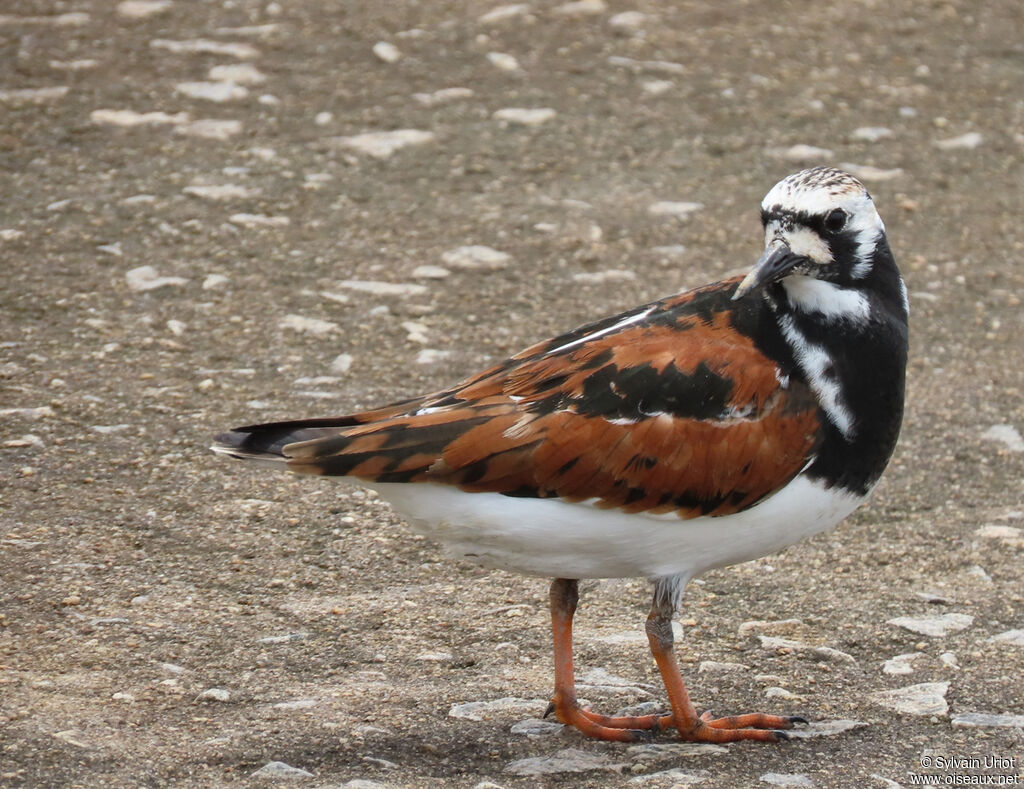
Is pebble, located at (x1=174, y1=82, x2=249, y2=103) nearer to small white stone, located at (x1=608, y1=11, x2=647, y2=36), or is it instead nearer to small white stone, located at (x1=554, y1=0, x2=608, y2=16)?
small white stone, located at (x1=554, y1=0, x2=608, y2=16)

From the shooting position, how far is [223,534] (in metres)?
5.64

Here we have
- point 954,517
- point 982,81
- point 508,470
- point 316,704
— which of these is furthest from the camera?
point 982,81

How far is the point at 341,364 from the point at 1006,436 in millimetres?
3198

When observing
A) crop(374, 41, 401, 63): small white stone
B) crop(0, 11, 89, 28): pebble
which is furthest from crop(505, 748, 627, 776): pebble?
crop(0, 11, 89, 28): pebble

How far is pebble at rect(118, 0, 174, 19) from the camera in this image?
9.92 metres

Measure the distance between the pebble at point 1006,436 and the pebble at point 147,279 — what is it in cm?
412

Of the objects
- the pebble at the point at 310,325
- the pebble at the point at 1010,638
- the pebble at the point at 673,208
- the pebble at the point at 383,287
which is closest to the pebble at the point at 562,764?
the pebble at the point at 1010,638

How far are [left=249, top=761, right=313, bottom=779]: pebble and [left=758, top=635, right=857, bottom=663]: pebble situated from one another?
6.03ft

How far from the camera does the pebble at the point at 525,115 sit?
9.16 metres

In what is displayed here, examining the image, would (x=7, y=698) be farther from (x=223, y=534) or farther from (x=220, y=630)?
(x=223, y=534)

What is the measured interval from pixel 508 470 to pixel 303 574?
1511 millimetres

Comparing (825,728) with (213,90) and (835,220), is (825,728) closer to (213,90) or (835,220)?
(835,220)

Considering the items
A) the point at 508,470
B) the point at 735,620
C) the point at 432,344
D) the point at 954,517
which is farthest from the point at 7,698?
the point at 954,517

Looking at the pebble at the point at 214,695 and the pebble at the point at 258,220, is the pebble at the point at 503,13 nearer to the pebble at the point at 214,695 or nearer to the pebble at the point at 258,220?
the pebble at the point at 258,220
